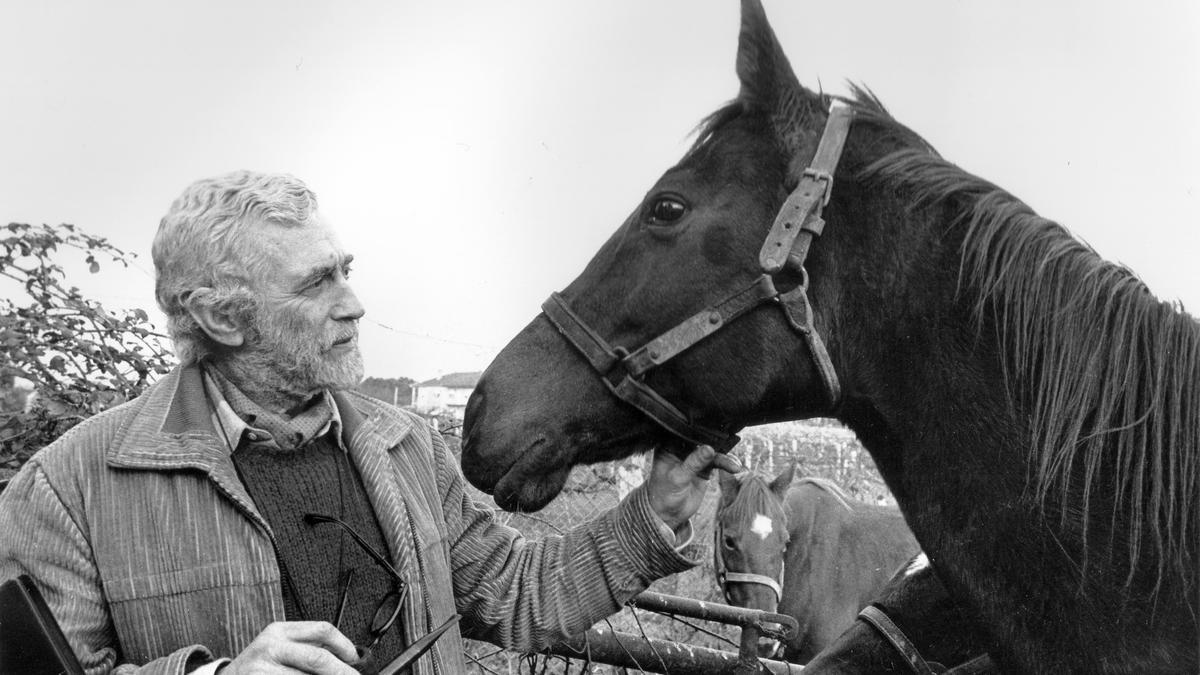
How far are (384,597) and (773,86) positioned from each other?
1.54 metres

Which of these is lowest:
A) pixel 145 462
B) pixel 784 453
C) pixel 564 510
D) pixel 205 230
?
pixel 784 453

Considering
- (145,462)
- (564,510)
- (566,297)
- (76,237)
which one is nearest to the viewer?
(145,462)

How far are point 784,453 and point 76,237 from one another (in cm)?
988

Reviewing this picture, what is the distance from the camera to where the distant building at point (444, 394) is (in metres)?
6.12

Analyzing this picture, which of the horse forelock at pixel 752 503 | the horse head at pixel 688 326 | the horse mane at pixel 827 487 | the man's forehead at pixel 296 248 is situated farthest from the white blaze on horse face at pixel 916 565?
the horse mane at pixel 827 487

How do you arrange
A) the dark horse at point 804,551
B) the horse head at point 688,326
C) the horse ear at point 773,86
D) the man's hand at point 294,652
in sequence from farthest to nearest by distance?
the dark horse at point 804,551, the horse ear at point 773,86, the horse head at point 688,326, the man's hand at point 294,652

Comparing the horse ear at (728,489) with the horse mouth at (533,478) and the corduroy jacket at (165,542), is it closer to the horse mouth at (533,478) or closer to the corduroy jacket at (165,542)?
the corduroy jacket at (165,542)

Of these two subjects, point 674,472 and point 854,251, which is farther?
point 674,472

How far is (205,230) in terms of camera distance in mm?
2350

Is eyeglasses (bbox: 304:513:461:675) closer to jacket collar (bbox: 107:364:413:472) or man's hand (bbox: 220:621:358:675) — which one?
man's hand (bbox: 220:621:358:675)

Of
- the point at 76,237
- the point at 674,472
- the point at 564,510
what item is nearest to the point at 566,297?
the point at 674,472

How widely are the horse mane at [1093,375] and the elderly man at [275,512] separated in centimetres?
72

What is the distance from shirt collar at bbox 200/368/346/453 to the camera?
2295mm

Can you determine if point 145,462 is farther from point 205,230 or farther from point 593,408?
point 593,408
